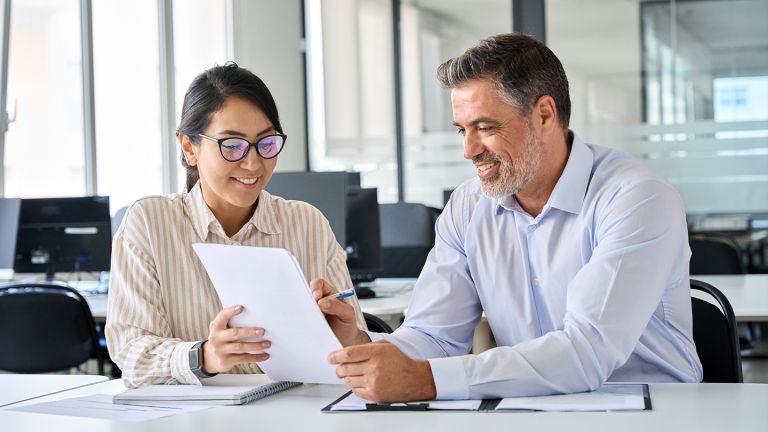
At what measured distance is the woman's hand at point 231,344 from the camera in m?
1.69

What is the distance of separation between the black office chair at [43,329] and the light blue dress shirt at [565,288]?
2325 millimetres

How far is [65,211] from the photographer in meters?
5.09

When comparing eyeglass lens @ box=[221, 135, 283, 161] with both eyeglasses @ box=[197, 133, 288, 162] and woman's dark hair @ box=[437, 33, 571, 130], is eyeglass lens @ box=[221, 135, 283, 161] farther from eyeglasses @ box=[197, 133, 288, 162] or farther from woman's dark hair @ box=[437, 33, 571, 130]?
woman's dark hair @ box=[437, 33, 571, 130]

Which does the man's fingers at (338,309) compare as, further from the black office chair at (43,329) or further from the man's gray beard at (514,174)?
the black office chair at (43,329)

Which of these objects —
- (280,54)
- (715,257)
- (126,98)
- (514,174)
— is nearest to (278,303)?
(514,174)

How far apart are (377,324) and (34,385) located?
0.81 metres

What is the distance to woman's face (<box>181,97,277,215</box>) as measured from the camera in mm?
2105

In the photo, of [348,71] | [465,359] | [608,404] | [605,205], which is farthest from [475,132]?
[348,71]

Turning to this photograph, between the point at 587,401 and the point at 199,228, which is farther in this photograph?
the point at 199,228

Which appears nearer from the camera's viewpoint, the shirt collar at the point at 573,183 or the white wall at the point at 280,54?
the shirt collar at the point at 573,183

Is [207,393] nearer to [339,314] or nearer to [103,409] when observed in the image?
[103,409]

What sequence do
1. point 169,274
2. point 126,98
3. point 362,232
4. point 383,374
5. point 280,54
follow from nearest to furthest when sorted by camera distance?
1. point 383,374
2. point 169,274
3. point 362,232
4. point 126,98
5. point 280,54

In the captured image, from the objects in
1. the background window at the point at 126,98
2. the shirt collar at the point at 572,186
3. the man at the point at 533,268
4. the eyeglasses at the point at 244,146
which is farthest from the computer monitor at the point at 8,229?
the shirt collar at the point at 572,186

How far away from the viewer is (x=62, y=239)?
16.7 feet
